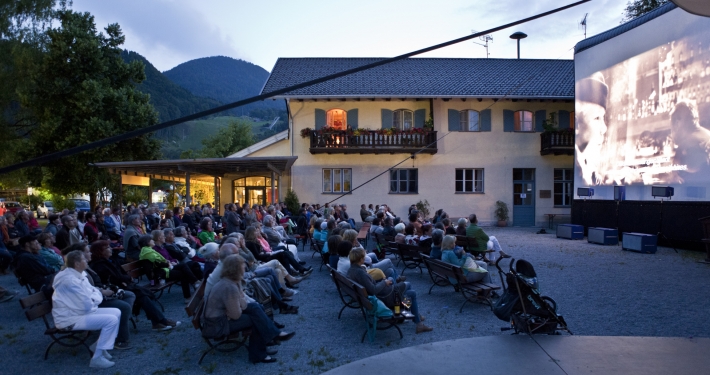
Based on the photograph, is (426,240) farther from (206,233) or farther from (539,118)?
(539,118)

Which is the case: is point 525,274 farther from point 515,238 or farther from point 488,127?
point 488,127

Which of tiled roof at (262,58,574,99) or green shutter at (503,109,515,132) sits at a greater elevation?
tiled roof at (262,58,574,99)

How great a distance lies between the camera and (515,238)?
19.7 m

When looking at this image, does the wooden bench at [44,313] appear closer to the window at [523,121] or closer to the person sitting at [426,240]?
the person sitting at [426,240]

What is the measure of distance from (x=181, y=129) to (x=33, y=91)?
5717 inches

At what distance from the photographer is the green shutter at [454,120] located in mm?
26391

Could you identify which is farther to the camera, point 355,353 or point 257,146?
point 257,146

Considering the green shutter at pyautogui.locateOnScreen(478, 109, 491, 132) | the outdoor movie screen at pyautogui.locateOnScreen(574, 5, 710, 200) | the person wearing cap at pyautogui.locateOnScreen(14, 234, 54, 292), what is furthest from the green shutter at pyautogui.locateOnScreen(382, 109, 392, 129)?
the person wearing cap at pyautogui.locateOnScreen(14, 234, 54, 292)

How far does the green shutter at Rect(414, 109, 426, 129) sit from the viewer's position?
26.6 meters

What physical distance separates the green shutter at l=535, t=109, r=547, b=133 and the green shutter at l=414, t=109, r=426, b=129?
5984 mm

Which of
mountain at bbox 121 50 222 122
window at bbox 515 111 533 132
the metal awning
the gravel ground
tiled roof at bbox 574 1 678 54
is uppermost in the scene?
mountain at bbox 121 50 222 122

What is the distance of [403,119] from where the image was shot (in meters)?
26.8

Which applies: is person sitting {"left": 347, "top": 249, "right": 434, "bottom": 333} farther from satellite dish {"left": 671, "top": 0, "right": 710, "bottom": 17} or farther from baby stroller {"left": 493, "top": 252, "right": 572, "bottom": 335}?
satellite dish {"left": 671, "top": 0, "right": 710, "bottom": 17}

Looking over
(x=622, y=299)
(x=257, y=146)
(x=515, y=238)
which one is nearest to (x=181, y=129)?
(x=257, y=146)
